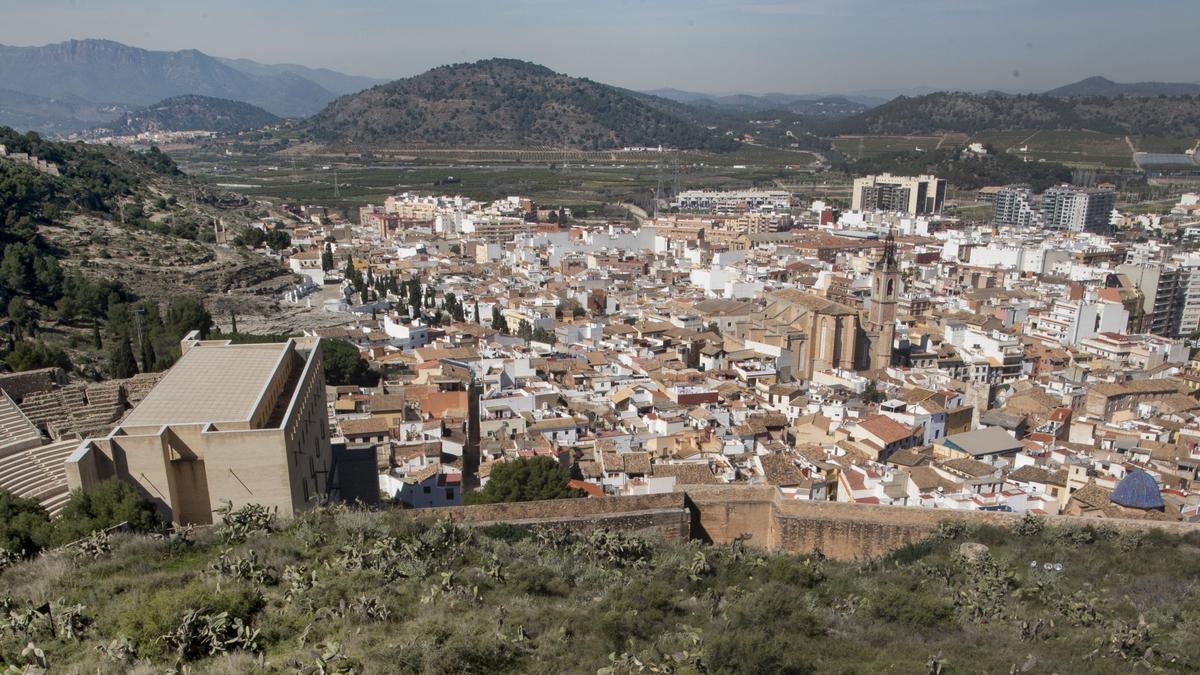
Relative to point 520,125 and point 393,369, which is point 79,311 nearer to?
point 393,369

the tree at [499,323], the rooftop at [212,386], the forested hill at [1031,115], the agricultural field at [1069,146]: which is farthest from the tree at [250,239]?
the forested hill at [1031,115]

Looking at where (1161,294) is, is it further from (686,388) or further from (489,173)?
(489,173)

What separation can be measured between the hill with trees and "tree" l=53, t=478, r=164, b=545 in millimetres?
29

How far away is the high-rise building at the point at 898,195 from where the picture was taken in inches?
2783

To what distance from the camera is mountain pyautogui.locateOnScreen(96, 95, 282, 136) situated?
496 ft

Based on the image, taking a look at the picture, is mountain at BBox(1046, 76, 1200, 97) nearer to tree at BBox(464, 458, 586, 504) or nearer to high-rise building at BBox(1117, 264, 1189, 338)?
high-rise building at BBox(1117, 264, 1189, 338)

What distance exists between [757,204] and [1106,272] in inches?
1422

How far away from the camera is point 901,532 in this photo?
10688mm

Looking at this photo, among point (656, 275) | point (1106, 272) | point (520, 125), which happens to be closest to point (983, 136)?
point (520, 125)

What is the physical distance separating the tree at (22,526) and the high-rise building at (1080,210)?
63572mm

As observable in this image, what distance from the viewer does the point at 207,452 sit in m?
8.46

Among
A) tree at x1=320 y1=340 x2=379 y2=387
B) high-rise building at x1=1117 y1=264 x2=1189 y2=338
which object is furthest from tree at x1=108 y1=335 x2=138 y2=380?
high-rise building at x1=1117 y1=264 x2=1189 y2=338

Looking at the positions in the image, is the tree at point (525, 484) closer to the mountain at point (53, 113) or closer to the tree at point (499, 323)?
the tree at point (499, 323)

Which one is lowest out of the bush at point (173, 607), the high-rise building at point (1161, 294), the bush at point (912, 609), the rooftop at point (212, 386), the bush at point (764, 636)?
the high-rise building at point (1161, 294)
